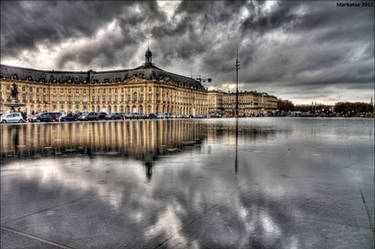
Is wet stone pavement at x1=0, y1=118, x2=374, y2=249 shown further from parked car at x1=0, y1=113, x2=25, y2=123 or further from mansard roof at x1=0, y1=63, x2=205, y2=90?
mansard roof at x1=0, y1=63, x2=205, y2=90

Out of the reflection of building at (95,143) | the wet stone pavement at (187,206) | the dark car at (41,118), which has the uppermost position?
the dark car at (41,118)

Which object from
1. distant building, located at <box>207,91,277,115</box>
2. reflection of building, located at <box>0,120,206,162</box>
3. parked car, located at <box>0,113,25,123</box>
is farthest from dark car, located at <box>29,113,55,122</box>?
distant building, located at <box>207,91,277,115</box>

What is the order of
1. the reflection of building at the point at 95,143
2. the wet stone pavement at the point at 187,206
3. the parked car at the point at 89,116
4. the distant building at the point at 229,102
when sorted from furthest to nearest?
the distant building at the point at 229,102 < the parked car at the point at 89,116 < the reflection of building at the point at 95,143 < the wet stone pavement at the point at 187,206

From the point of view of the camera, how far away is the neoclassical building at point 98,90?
347ft

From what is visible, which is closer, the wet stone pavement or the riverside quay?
the wet stone pavement

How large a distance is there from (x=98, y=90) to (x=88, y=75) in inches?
376

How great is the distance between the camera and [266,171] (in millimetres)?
6340

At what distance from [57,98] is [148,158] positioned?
395ft

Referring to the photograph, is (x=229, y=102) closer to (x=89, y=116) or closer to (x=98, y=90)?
(x=98, y=90)

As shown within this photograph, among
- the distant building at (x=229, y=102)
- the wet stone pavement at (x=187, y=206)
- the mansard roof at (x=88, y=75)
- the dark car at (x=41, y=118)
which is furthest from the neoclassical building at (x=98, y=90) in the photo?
the wet stone pavement at (x=187, y=206)

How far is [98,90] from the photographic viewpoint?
117875mm

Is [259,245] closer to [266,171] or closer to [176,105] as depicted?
[266,171]

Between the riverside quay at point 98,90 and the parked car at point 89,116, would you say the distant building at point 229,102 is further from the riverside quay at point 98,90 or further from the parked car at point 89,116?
the parked car at point 89,116

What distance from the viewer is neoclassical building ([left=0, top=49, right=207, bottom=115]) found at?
10588cm
